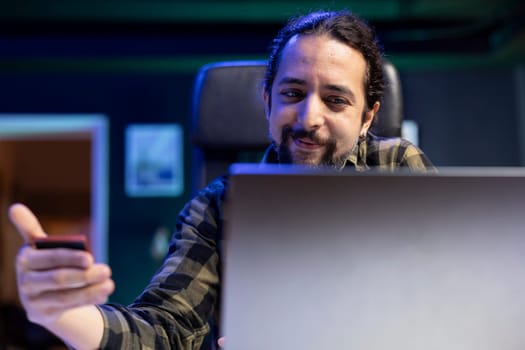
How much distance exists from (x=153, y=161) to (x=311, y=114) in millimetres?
3180

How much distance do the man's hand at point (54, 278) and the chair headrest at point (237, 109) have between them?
0.84 metres

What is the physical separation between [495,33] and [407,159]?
9.83 ft

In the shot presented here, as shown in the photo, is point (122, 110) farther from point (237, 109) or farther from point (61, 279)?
point (61, 279)

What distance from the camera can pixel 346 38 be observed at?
3.76 ft

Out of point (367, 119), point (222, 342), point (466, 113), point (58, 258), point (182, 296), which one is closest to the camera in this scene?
point (58, 258)

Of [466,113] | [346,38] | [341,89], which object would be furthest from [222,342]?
[466,113]

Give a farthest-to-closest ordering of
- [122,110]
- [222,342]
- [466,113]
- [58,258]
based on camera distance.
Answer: [466,113] < [122,110] < [222,342] < [58,258]

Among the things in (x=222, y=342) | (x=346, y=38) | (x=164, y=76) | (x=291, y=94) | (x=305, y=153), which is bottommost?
(x=222, y=342)

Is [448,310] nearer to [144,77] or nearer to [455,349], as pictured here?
[455,349]

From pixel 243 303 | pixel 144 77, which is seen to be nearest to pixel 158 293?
pixel 243 303

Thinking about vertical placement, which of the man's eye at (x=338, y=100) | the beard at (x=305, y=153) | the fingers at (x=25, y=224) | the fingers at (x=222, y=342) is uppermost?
the man's eye at (x=338, y=100)

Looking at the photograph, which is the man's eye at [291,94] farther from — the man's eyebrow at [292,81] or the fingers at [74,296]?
the fingers at [74,296]

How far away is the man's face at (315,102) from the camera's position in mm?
1088

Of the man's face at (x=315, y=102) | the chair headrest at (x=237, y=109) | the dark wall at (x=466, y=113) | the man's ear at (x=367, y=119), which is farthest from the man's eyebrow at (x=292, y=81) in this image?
the dark wall at (x=466, y=113)
